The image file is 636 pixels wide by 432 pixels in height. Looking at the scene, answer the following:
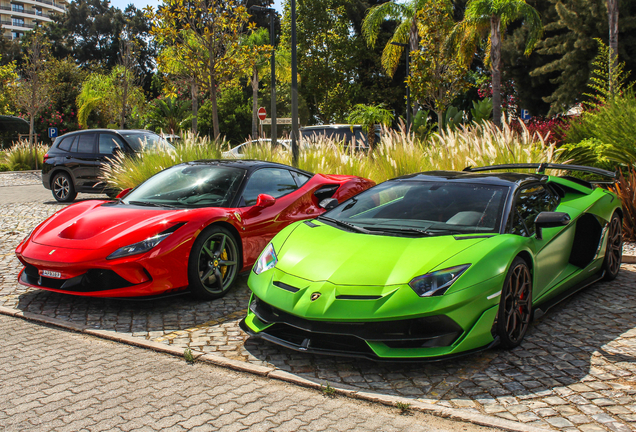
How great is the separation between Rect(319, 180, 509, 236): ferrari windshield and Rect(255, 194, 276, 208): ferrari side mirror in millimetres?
1176

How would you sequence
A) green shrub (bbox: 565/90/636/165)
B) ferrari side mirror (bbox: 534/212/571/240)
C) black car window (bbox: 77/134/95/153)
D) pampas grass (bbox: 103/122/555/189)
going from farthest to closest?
black car window (bbox: 77/134/95/153) → green shrub (bbox: 565/90/636/165) → pampas grass (bbox: 103/122/555/189) → ferrari side mirror (bbox: 534/212/571/240)

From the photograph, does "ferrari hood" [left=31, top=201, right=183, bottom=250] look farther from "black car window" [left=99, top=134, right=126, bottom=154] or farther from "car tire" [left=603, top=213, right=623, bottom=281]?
"black car window" [left=99, top=134, right=126, bottom=154]

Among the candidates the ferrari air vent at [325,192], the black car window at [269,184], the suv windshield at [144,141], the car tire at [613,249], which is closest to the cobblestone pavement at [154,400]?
the black car window at [269,184]

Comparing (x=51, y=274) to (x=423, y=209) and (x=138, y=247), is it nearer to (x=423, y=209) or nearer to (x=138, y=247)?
(x=138, y=247)

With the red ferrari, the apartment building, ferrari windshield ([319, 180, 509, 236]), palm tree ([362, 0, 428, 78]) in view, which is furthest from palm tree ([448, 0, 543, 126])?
the apartment building

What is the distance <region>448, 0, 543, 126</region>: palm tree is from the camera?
2286cm

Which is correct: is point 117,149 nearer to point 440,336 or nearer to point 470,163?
point 470,163

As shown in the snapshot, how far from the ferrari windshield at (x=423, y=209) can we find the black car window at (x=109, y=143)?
993 cm

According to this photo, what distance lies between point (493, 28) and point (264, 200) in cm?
2070

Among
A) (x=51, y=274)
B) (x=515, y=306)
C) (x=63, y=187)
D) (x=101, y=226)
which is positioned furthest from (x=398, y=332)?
(x=63, y=187)

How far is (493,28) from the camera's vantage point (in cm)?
2377

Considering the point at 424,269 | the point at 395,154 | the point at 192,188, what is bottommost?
the point at 424,269

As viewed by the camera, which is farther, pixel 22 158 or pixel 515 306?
pixel 22 158

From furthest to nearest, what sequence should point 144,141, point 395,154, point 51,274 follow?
1. point 144,141
2. point 395,154
3. point 51,274
